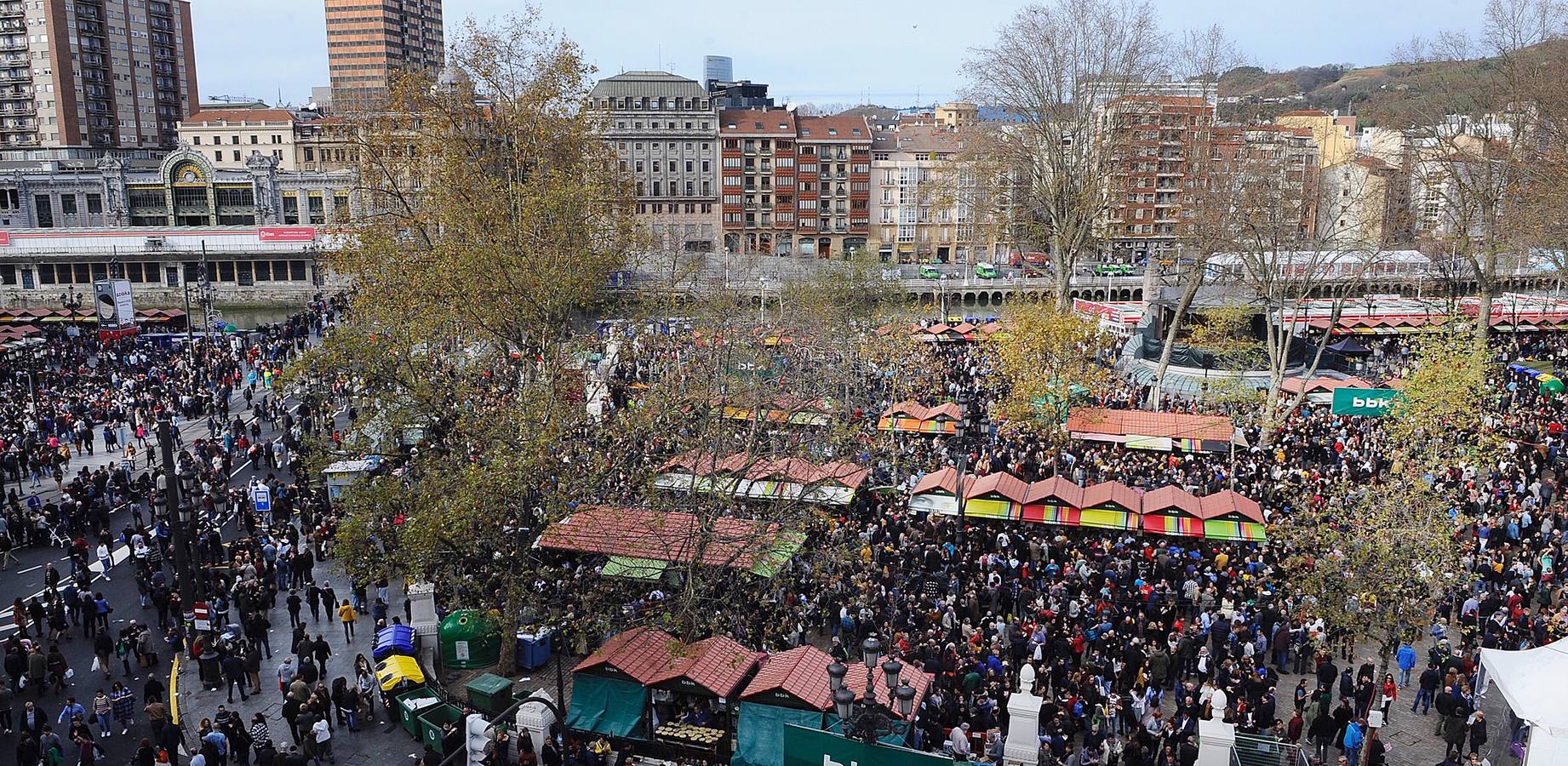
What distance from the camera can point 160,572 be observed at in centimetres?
2070

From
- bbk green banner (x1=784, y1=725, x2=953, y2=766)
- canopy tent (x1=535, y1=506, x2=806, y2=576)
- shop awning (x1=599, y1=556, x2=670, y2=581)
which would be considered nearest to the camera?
bbk green banner (x1=784, y1=725, x2=953, y2=766)

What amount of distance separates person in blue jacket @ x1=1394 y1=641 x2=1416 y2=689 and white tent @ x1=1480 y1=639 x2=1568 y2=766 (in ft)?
11.2

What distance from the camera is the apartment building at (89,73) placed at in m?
88.2

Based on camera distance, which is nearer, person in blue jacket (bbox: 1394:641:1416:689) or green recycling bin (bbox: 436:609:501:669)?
person in blue jacket (bbox: 1394:641:1416:689)

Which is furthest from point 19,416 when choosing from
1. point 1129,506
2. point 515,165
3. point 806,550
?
point 1129,506

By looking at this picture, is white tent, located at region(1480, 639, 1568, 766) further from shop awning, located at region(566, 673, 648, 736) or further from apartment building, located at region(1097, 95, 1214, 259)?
apartment building, located at region(1097, 95, 1214, 259)

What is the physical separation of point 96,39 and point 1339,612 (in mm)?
107343

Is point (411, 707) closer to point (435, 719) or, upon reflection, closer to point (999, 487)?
point (435, 719)

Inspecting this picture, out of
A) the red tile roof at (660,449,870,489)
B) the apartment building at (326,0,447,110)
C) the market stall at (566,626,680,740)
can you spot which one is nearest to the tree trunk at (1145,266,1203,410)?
the red tile roof at (660,449,870,489)

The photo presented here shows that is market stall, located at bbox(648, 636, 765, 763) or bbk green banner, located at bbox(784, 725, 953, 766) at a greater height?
bbk green banner, located at bbox(784, 725, 953, 766)

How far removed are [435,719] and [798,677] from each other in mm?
5401

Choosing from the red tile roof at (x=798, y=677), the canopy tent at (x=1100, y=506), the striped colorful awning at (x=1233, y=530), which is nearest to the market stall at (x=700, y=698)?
the red tile roof at (x=798, y=677)

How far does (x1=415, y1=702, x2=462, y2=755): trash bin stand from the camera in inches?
598

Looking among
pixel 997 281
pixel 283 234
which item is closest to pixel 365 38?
pixel 283 234
